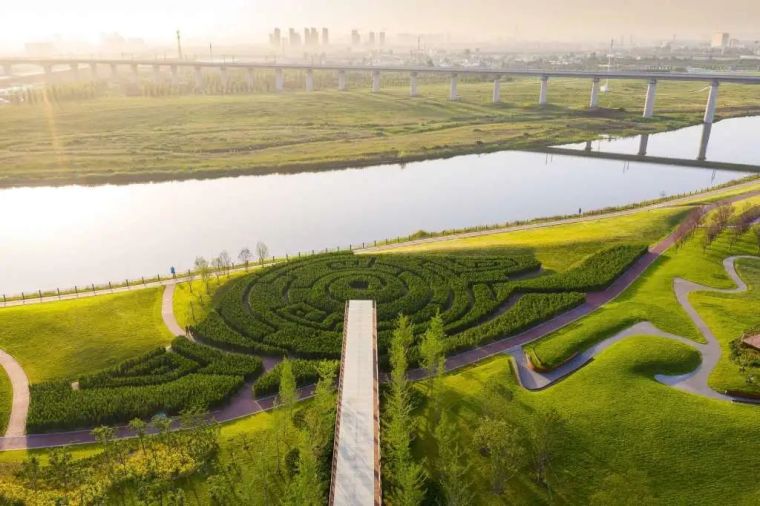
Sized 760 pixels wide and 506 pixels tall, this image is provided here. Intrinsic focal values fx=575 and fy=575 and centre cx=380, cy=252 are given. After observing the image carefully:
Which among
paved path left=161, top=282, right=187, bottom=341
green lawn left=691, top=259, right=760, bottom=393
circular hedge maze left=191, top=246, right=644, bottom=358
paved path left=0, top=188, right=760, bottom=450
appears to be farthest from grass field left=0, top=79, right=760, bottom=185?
green lawn left=691, top=259, right=760, bottom=393

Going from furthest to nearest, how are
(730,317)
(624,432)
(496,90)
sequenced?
(496,90)
(730,317)
(624,432)

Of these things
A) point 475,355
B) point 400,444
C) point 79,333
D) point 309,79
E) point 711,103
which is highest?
point 309,79

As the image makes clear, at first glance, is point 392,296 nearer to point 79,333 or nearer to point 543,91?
point 79,333

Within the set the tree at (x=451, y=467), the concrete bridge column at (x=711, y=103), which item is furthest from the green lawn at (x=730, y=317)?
the concrete bridge column at (x=711, y=103)

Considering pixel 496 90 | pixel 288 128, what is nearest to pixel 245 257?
pixel 288 128

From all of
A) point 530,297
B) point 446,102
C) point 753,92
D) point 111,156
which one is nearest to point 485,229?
point 530,297

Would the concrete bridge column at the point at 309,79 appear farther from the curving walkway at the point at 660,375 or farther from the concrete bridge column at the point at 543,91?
the curving walkway at the point at 660,375

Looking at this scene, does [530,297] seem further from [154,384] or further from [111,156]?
[111,156]
